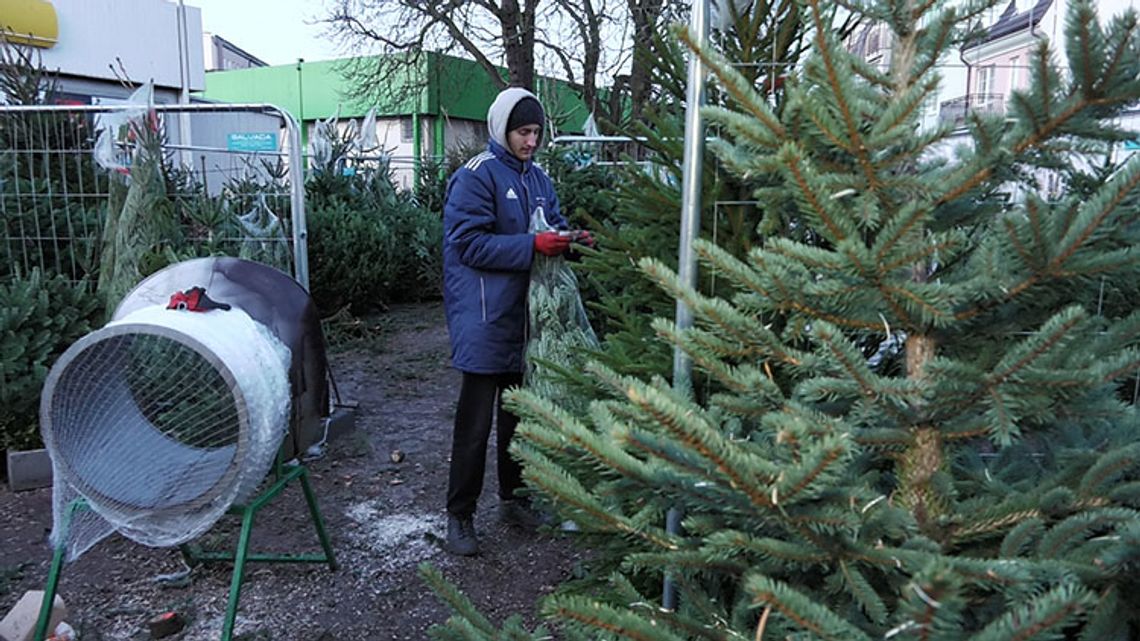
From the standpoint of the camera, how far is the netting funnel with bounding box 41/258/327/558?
2400 mm

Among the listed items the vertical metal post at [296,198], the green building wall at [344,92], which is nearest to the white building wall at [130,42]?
the green building wall at [344,92]

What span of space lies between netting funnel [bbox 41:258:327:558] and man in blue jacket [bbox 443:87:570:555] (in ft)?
2.53

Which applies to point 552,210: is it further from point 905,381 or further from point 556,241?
point 905,381

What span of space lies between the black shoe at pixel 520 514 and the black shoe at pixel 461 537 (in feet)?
0.95

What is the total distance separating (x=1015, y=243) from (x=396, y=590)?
2.74 m

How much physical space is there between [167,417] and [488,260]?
1279 mm

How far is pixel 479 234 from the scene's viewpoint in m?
3.28

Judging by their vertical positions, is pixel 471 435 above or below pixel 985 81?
below

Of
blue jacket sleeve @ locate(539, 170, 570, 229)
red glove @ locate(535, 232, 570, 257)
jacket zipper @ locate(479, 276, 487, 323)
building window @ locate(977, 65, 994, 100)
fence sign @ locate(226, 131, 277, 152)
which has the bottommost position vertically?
jacket zipper @ locate(479, 276, 487, 323)

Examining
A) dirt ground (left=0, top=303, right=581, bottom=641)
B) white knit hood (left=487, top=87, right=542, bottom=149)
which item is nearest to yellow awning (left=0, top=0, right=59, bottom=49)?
dirt ground (left=0, top=303, right=581, bottom=641)

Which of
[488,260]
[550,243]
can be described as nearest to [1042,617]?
[550,243]

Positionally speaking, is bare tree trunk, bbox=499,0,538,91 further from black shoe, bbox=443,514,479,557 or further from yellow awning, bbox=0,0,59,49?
black shoe, bbox=443,514,479,557

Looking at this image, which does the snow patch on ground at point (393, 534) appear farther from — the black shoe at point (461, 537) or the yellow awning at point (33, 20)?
the yellow awning at point (33, 20)

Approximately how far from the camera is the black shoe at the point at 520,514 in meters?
3.81
